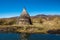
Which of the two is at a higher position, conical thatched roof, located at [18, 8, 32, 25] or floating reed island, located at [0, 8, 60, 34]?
conical thatched roof, located at [18, 8, 32, 25]

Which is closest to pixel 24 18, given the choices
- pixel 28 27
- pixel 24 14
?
pixel 24 14

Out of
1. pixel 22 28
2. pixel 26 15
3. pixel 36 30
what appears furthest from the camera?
pixel 26 15

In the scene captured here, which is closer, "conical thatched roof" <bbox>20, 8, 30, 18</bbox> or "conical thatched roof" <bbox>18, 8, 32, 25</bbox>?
"conical thatched roof" <bbox>18, 8, 32, 25</bbox>

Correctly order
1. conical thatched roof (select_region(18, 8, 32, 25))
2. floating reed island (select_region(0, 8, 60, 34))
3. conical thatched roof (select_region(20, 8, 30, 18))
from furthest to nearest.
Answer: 1. conical thatched roof (select_region(20, 8, 30, 18))
2. conical thatched roof (select_region(18, 8, 32, 25))
3. floating reed island (select_region(0, 8, 60, 34))

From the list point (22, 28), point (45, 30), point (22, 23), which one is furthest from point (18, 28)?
point (45, 30)

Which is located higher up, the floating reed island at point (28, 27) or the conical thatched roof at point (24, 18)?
the conical thatched roof at point (24, 18)

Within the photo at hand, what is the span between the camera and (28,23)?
102312 mm

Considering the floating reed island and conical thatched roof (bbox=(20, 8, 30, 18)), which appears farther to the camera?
conical thatched roof (bbox=(20, 8, 30, 18))

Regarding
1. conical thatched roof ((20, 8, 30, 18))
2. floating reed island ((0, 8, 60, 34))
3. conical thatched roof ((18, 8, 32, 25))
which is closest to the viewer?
floating reed island ((0, 8, 60, 34))

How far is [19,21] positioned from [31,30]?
20443 millimetres

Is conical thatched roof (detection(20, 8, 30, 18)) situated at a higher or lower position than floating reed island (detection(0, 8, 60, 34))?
higher

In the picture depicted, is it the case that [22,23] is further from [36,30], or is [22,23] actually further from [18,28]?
A: [36,30]

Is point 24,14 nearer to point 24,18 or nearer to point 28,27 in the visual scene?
point 24,18

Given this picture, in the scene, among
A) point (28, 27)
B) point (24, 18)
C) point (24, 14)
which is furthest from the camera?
point (24, 14)
